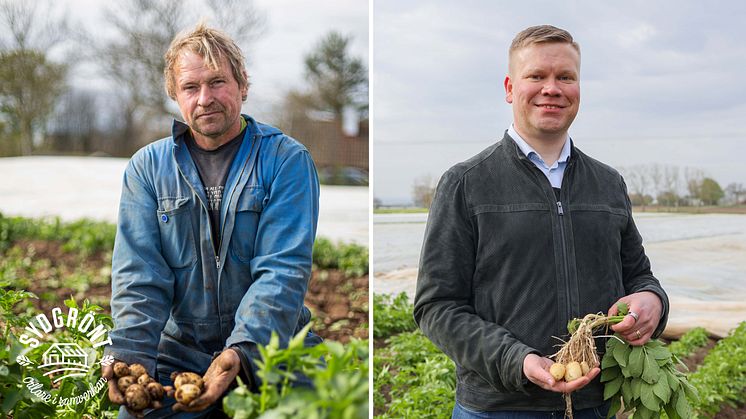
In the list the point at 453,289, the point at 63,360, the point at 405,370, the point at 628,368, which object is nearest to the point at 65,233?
the point at 405,370

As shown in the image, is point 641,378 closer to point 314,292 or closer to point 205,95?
point 205,95

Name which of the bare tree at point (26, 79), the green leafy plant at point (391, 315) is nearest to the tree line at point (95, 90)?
the bare tree at point (26, 79)

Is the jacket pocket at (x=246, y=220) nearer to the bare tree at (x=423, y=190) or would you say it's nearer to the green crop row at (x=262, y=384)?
the green crop row at (x=262, y=384)

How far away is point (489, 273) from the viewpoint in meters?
2.24

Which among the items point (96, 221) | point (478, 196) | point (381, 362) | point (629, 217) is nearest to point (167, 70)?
point (478, 196)

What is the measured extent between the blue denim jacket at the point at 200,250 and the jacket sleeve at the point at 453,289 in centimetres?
37

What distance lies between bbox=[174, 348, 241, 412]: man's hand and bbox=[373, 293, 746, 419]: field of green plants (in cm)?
147

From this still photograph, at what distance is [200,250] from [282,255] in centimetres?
26

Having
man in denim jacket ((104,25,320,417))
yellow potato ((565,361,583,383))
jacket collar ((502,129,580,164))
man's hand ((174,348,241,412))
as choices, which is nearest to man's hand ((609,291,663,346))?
yellow potato ((565,361,583,383))

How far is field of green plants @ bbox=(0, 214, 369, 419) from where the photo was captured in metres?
1.58

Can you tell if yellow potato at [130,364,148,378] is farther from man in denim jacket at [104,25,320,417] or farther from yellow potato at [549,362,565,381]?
yellow potato at [549,362,565,381]

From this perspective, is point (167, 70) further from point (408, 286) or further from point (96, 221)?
point (96, 221)

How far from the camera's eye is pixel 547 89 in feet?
7.39

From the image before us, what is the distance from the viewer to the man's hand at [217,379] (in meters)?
1.95
